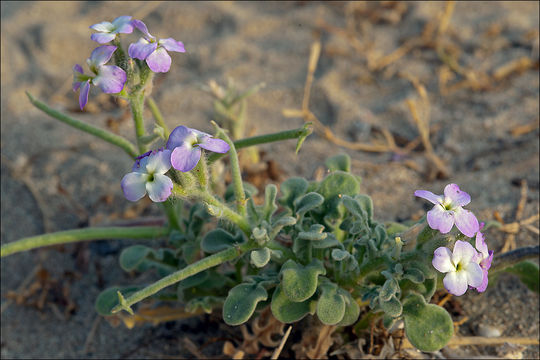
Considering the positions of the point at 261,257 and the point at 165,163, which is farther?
the point at 261,257

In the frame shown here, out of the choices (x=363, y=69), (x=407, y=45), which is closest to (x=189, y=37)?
(x=363, y=69)

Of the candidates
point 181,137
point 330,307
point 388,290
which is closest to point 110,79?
point 181,137

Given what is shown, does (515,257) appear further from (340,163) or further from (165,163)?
(165,163)

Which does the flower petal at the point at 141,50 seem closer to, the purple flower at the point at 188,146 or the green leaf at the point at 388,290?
the purple flower at the point at 188,146

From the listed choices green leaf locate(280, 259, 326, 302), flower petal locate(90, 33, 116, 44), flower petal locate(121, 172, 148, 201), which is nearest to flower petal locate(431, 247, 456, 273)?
green leaf locate(280, 259, 326, 302)

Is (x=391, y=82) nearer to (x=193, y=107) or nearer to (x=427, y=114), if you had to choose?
(x=427, y=114)

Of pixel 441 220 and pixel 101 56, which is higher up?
pixel 101 56
